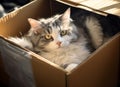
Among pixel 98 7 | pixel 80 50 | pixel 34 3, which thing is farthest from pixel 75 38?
pixel 34 3

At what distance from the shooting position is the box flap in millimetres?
1223

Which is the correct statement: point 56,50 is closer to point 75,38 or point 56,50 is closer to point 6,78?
point 75,38

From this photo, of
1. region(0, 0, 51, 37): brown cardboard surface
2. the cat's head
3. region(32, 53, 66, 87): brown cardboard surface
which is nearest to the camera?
region(32, 53, 66, 87): brown cardboard surface

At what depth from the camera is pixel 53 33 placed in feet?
3.81

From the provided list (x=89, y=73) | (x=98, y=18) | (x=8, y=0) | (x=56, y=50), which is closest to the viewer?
(x=89, y=73)

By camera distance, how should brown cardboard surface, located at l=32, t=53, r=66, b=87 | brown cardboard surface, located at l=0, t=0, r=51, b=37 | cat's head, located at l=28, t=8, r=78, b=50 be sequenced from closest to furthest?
brown cardboard surface, located at l=32, t=53, r=66, b=87
cat's head, located at l=28, t=8, r=78, b=50
brown cardboard surface, located at l=0, t=0, r=51, b=37

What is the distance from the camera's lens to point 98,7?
1.24 m

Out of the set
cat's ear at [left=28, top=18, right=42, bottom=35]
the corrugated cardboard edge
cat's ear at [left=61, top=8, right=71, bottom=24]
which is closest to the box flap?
the corrugated cardboard edge

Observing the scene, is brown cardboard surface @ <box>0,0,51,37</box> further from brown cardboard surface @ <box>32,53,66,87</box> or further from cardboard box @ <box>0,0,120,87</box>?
brown cardboard surface @ <box>32,53,66,87</box>

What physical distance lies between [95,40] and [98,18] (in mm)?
114

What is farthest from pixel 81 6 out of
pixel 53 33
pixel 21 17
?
pixel 21 17

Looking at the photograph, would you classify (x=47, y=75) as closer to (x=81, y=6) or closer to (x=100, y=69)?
(x=100, y=69)

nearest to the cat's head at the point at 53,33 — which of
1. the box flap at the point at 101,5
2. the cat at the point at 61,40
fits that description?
the cat at the point at 61,40

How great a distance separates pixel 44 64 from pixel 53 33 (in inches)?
9.9
